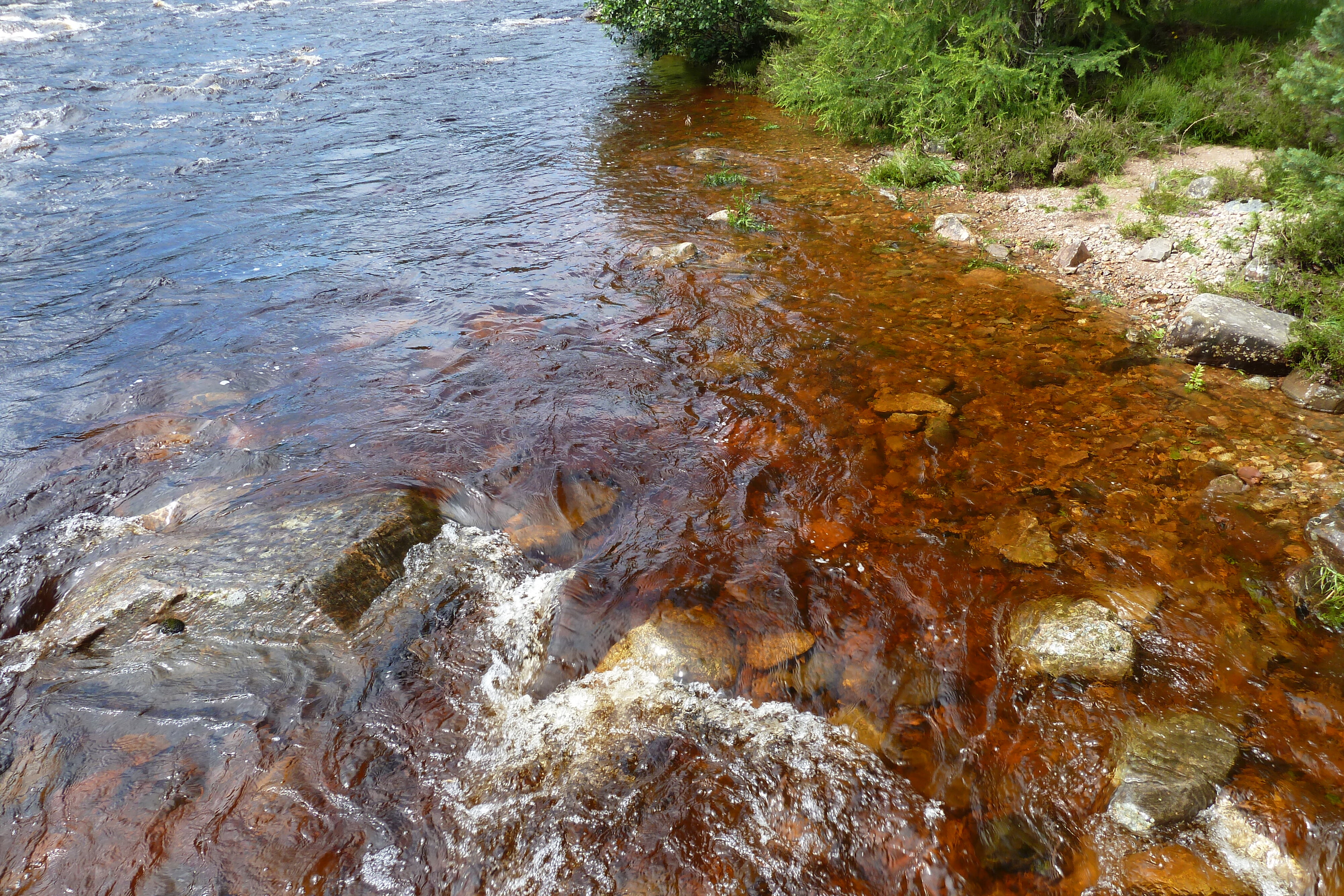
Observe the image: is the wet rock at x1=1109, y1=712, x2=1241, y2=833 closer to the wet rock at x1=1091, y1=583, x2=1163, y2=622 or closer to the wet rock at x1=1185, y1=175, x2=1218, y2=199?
the wet rock at x1=1091, y1=583, x2=1163, y2=622

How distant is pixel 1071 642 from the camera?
3795mm

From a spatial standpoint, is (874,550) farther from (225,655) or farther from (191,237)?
(191,237)

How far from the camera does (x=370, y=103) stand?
47.8ft

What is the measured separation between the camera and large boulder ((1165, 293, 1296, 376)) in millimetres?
5461

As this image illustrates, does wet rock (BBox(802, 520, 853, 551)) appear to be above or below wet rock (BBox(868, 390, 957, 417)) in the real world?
below

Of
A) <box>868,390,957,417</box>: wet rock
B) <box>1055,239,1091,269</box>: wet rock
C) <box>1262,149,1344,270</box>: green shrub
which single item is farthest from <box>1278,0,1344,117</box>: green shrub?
<box>868,390,957,417</box>: wet rock

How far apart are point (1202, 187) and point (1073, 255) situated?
1732mm

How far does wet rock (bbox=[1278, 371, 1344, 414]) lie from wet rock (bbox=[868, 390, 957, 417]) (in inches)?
97.7

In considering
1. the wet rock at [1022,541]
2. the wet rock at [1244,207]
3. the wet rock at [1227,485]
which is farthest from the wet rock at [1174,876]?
the wet rock at [1244,207]

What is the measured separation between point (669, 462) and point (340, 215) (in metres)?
7.29

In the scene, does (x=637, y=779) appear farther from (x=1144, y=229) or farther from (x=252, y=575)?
(x=1144, y=229)

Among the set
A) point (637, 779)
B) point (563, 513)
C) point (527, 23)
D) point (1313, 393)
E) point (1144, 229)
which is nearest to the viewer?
point (637, 779)

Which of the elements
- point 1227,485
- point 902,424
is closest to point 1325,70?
point 1227,485

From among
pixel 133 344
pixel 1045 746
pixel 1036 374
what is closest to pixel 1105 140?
pixel 1036 374
